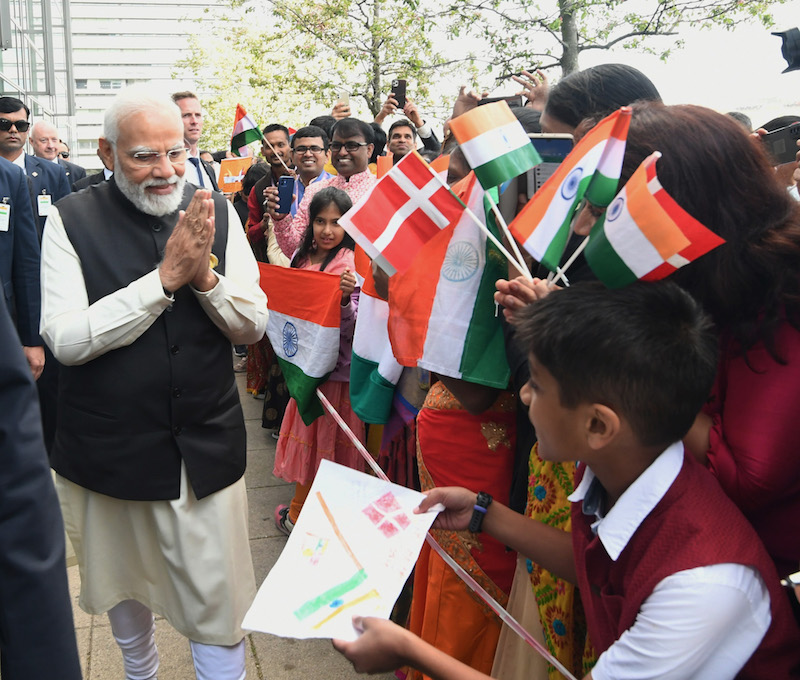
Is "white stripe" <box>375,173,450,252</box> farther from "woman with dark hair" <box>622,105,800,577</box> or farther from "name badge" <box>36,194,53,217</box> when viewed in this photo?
"name badge" <box>36,194,53,217</box>

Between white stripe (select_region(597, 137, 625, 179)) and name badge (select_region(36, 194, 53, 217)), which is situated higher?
white stripe (select_region(597, 137, 625, 179))

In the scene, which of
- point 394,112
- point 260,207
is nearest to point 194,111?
point 260,207

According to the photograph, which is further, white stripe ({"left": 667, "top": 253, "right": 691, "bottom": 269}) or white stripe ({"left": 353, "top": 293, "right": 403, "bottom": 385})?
white stripe ({"left": 353, "top": 293, "right": 403, "bottom": 385})

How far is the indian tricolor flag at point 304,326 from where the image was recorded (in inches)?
134

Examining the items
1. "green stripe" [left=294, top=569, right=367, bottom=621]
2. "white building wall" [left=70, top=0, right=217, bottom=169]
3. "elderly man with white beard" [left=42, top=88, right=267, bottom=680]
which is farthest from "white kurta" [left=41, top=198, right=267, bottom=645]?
"white building wall" [left=70, top=0, right=217, bottom=169]

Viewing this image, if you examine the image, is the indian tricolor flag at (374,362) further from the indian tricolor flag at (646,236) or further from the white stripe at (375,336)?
the indian tricolor flag at (646,236)

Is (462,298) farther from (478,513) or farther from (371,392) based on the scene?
(371,392)

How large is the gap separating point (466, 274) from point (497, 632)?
103 centimetres

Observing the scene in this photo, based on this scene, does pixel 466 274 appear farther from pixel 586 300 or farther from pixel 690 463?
pixel 690 463

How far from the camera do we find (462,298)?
2.02 m

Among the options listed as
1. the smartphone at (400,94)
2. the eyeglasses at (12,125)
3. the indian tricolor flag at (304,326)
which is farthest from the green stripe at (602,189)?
the eyeglasses at (12,125)

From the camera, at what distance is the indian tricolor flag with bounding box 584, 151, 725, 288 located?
4.16 feet

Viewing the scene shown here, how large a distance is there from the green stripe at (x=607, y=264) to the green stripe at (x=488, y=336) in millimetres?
574

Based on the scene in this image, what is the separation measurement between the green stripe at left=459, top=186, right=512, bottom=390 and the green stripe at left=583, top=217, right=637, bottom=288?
1.88 ft
